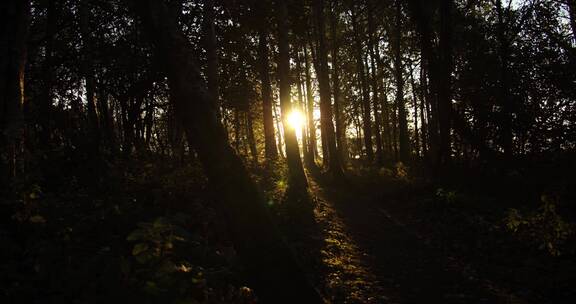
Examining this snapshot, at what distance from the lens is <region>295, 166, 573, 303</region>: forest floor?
19.0ft

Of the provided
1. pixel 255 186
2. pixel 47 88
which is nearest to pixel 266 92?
pixel 47 88

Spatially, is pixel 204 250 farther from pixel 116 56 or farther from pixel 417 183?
pixel 417 183

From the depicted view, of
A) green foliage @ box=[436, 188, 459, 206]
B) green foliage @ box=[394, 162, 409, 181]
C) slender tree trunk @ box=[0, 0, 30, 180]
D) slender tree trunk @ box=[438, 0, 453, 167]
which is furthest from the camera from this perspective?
green foliage @ box=[394, 162, 409, 181]

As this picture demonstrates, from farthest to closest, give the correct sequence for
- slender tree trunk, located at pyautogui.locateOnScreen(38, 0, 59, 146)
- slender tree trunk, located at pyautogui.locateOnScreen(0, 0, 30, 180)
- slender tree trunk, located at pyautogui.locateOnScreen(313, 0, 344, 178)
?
1. slender tree trunk, located at pyautogui.locateOnScreen(313, 0, 344, 178)
2. slender tree trunk, located at pyautogui.locateOnScreen(38, 0, 59, 146)
3. slender tree trunk, located at pyautogui.locateOnScreen(0, 0, 30, 180)

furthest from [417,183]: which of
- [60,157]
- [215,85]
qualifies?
[60,157]

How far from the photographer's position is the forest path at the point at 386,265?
5824 millimetres

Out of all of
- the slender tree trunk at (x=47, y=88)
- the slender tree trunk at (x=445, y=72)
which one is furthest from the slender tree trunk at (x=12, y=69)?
the slender tree trunk at (x=445, y=72)

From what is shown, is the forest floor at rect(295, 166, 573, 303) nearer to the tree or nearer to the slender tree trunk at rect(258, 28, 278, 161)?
the tree

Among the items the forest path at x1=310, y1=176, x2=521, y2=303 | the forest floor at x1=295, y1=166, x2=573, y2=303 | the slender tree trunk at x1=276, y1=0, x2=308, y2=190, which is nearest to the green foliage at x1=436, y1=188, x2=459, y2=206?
the forest floor at x1=295, y1=166, x2=573, y2=303

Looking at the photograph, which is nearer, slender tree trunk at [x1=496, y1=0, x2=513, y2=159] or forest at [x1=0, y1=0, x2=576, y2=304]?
forest at [x1=0, y1=0, x2=576, y2=304]

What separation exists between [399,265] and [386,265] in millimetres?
235

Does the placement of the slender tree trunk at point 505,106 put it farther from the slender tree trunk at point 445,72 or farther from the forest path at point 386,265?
the forest path at point 386,265

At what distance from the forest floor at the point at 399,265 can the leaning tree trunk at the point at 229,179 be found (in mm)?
1987

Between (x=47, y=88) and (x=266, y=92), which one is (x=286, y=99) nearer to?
(x=47, y=88)
